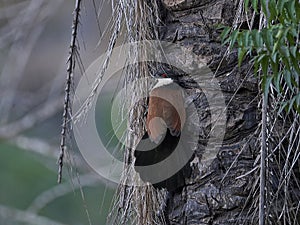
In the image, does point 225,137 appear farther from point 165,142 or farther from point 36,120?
point 36,120

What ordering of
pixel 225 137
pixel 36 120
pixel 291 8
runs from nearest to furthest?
pixel 291 8 < pixel 225 137 < pixel 36 120

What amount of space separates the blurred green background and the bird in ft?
4.85

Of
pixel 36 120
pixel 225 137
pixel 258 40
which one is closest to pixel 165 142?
pixel 225 137

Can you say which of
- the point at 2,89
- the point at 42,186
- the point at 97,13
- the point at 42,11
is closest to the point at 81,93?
the point at 97,13

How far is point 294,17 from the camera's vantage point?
4.54 ft

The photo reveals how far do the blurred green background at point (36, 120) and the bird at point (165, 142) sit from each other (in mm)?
1478

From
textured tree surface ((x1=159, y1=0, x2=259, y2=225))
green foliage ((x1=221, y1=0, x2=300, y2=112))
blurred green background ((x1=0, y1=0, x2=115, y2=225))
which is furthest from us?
blurred green background ((x1=0, y1=0, x2=115, y2=225))

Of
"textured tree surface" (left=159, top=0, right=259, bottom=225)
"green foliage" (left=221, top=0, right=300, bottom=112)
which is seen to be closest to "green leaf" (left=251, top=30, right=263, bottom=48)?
"green foliage" (left=221, top=0, right=300, bottom=112)

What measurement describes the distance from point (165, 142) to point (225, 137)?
0.15 meters

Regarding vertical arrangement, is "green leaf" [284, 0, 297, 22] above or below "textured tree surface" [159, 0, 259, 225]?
above

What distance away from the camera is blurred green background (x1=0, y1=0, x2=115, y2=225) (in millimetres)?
3750

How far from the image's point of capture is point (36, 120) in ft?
12.7

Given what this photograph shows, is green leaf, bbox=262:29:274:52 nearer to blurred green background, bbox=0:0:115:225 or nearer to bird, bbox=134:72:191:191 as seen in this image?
bird, bbox=134:72:191:191

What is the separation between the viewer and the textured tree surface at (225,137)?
5.81ft
